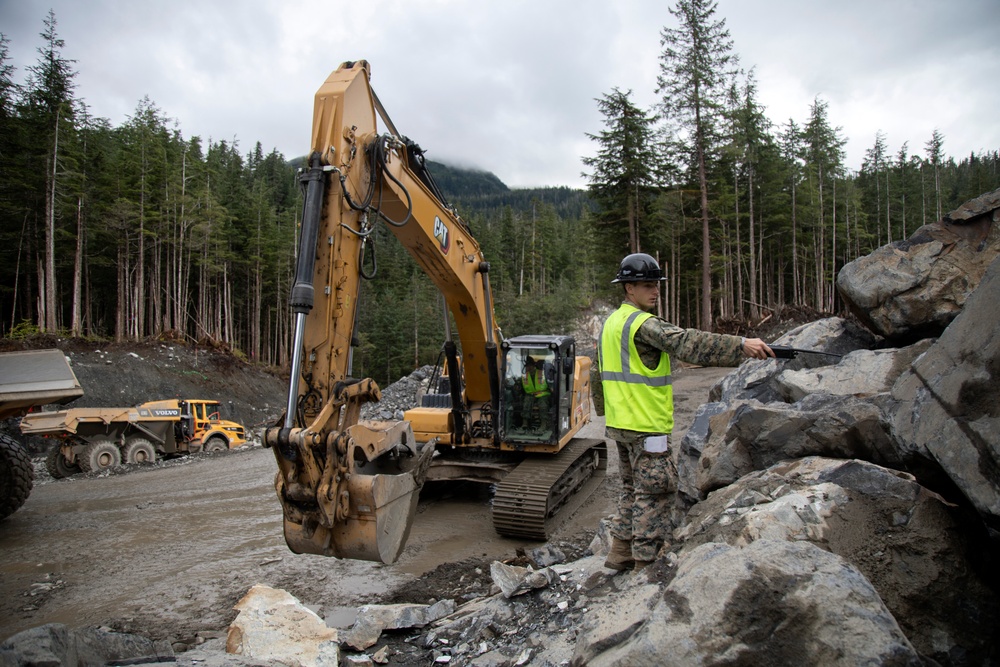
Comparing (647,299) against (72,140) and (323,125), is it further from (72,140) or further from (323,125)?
(72,140)

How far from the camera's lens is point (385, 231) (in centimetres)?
2295

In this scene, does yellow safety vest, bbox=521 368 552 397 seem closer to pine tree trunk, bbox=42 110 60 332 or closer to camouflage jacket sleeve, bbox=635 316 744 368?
camouflage jacket sleeve, bbox=635 316 744 368

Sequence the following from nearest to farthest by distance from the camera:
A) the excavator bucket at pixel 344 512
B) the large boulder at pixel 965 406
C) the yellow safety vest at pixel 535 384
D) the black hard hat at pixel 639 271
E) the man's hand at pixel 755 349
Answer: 1. the large boulder at pixel 965 406
2. the man's hand at pixel 755 349
3. the black hard hat at pixel 639 271
4. the excavator bucket at pixel 344 512
5. the yellow safety vest at pixel 535 384

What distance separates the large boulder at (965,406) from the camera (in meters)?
2.45

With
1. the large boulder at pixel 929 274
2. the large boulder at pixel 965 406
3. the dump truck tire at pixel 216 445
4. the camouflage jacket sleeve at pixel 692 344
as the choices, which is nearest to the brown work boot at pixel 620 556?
the camouflage jacket sleeve at pixel 692 344

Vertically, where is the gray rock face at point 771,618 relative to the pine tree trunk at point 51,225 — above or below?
below

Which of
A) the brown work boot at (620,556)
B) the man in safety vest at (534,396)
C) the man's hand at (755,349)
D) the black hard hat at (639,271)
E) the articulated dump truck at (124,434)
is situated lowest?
the articulated dump truck at (124,434)

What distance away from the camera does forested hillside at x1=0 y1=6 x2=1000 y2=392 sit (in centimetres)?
2616

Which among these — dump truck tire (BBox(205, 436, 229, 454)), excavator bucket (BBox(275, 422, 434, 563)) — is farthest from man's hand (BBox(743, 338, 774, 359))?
dump truck tire (BBox(205, 436, 229, 454))

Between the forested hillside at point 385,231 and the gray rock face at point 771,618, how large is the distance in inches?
547

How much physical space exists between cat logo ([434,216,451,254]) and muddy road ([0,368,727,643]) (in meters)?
3.68

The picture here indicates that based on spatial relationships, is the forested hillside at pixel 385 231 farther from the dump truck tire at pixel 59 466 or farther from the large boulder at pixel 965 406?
the large boulder at pixel 965 406

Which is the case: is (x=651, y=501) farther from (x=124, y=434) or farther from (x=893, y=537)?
(x=124, y=434)

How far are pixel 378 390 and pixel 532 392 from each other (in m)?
4.11
